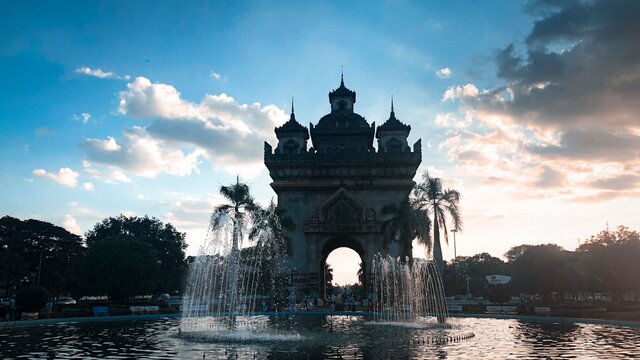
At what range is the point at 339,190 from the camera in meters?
56.8

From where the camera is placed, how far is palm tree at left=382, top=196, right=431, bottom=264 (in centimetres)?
3747

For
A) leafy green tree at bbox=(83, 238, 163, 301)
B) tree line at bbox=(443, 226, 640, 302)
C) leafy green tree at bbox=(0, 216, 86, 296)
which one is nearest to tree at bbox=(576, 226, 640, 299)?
tree line at bbox=(443, 226, 640, 302)

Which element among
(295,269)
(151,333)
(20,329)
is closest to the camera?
(151,333)

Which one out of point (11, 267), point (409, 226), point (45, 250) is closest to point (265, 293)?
point (409, 226)

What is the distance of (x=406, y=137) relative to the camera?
62781 millimetres

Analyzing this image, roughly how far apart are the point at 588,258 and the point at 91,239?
89.2m

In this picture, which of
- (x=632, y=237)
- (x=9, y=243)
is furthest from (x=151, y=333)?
(x=632, y=237)

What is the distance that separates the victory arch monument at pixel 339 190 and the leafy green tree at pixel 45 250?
93.1 ft

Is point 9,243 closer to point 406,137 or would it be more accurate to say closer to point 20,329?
point 20,329

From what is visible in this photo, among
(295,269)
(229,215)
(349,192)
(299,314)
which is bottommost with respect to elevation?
(299,314)

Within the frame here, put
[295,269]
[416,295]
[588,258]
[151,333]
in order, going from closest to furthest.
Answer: [151,333]
[416,295]
[295,269]
[588,258]

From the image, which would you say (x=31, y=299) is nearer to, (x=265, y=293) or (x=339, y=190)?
(x=265, y=293)

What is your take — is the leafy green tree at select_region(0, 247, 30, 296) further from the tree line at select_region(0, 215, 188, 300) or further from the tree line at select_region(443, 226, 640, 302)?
the tree line at select_region(443, 226, 640, 302)

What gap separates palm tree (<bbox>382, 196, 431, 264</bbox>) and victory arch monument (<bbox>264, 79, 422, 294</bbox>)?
958 cm
